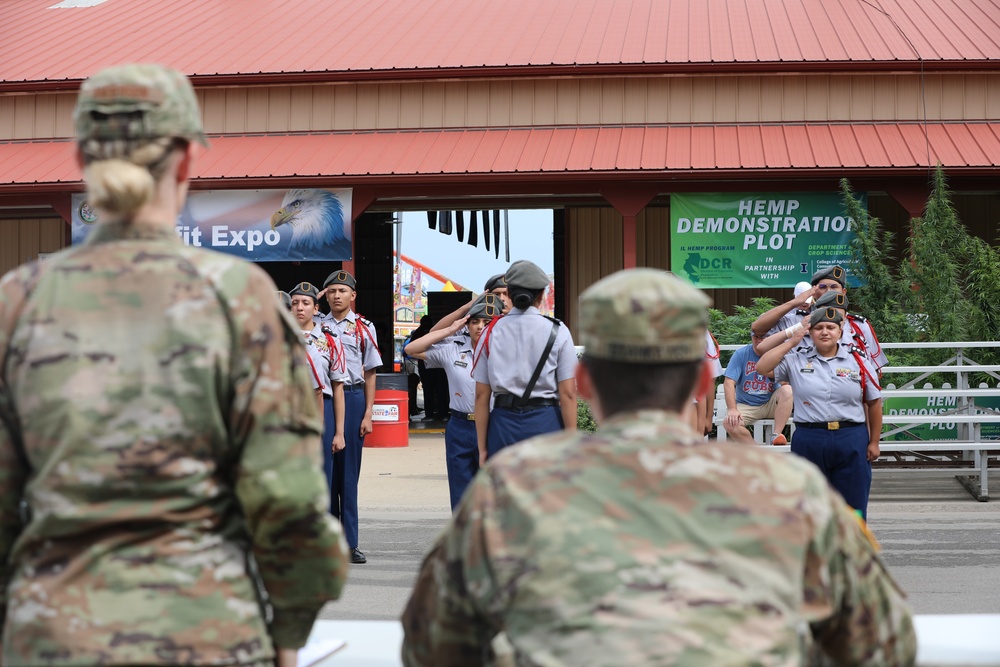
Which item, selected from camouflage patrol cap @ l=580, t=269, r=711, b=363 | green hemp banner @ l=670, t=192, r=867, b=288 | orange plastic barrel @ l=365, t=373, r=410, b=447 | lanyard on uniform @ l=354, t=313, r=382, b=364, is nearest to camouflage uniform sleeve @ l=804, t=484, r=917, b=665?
camouflage patrol cap @ l=580, t=269, r=711, b=363

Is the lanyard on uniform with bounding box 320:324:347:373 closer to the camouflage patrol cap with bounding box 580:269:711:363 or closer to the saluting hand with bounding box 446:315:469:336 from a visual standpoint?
the saluting hand with bounding box 446:315:469:336

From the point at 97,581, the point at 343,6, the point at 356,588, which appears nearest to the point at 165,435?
the point at 97,581

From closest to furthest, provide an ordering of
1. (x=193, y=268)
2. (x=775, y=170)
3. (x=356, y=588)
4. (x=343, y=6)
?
(x=193, y=268), (x=356, y=588), (x=775, y=170), (x=343, y=6)

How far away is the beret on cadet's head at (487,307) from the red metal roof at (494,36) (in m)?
11.8

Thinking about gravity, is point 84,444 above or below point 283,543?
above

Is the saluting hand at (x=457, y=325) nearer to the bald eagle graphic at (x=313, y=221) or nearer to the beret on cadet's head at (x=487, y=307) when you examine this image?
the beret on cadet's head at (x=487, y=307)

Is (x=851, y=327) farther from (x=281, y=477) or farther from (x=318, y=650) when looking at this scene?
(x=281, y=477)

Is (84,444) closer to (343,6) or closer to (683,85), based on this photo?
(683,85)

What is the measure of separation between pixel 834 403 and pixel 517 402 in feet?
6.29

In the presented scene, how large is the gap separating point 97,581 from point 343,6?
74.7ft

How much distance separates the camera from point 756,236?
57.9 feet

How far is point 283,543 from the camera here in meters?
2.12

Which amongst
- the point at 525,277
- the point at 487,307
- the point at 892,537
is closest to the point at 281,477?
the point at 525,277

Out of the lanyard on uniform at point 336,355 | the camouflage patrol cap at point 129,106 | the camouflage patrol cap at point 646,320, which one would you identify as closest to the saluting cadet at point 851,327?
the lanyard on uniform at point 336,355
